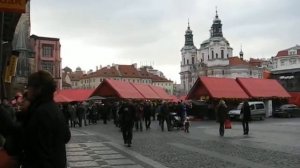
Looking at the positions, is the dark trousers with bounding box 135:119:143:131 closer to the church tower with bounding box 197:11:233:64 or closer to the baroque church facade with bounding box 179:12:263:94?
the baroque church facade with bounding box 179:12:263:94

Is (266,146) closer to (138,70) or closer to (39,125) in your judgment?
(39,125)

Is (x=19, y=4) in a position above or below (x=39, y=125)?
above

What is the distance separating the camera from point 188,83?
172 meters

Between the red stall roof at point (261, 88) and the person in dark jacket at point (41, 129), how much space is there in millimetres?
45280

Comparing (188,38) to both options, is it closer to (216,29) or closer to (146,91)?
(216,29)

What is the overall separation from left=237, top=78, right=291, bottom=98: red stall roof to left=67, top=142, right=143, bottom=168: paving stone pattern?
3261cm

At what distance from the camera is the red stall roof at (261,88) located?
4902 cm

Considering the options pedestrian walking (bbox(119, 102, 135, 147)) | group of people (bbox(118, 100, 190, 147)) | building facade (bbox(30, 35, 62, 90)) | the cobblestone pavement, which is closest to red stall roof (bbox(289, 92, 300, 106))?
group of people (bbox(118, 100, 190, 147))

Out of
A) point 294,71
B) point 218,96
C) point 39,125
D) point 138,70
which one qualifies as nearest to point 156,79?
point 138,70

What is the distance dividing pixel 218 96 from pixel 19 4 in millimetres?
36646

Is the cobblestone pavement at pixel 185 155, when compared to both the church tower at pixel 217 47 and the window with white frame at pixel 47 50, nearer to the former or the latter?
the window with white frame at pixel 47 50

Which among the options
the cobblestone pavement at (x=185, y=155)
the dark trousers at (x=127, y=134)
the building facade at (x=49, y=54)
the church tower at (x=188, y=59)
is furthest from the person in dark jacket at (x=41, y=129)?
the church tower at (x=188, y=59)

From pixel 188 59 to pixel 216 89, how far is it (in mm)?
129537

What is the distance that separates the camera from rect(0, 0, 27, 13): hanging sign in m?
8.26
